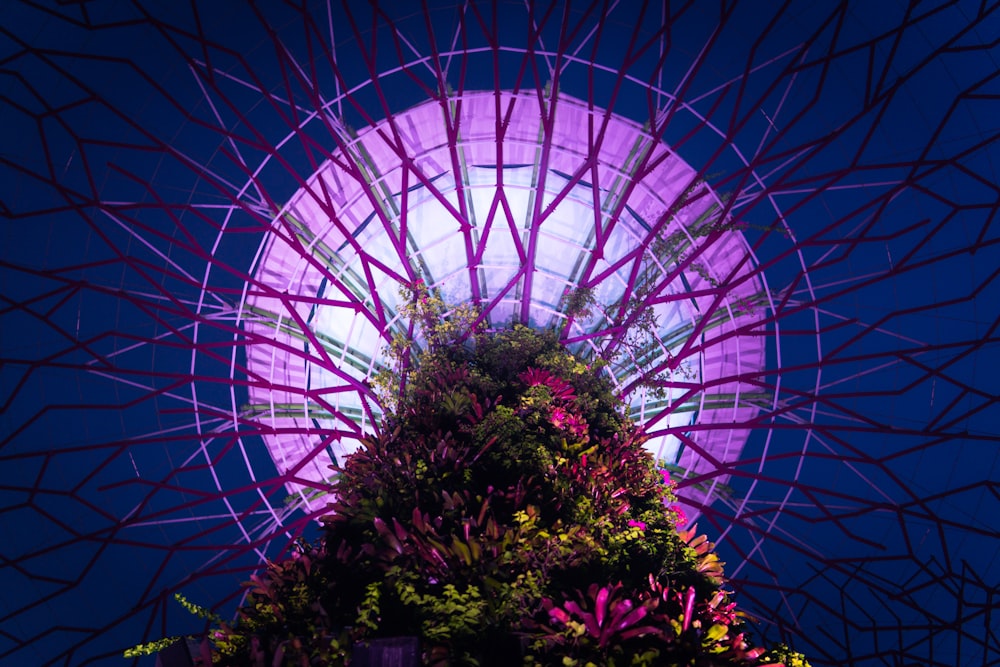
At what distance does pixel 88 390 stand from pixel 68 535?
480 centimetres

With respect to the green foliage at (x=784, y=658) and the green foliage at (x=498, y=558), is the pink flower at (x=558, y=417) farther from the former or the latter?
the green foliage at (x=784, y=658)

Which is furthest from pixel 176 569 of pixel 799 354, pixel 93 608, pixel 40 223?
pixel 799 354

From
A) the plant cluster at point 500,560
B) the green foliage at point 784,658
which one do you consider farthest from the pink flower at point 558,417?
the green foliage at point 784,658

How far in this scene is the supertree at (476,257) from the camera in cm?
1377

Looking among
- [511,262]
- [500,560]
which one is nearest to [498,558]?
[500,560]

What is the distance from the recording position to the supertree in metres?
13.8

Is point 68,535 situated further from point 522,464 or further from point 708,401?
point 708,401

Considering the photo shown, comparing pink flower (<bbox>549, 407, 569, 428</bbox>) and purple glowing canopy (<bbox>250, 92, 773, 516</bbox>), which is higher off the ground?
purple glowing canopy (<bbox>250, 92, 773, 516</bbox>)

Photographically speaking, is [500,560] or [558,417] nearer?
[500,560]

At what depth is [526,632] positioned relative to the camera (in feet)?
17.3

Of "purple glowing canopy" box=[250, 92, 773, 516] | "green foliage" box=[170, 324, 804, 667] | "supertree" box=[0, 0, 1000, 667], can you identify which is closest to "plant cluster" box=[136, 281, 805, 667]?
"green foliage" box=[170, 324, 804, 667]

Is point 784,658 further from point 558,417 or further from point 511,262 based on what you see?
point 511,262

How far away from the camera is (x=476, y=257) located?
14.3 meters

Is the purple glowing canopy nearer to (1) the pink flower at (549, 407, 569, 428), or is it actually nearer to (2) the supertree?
(2) the supertree
